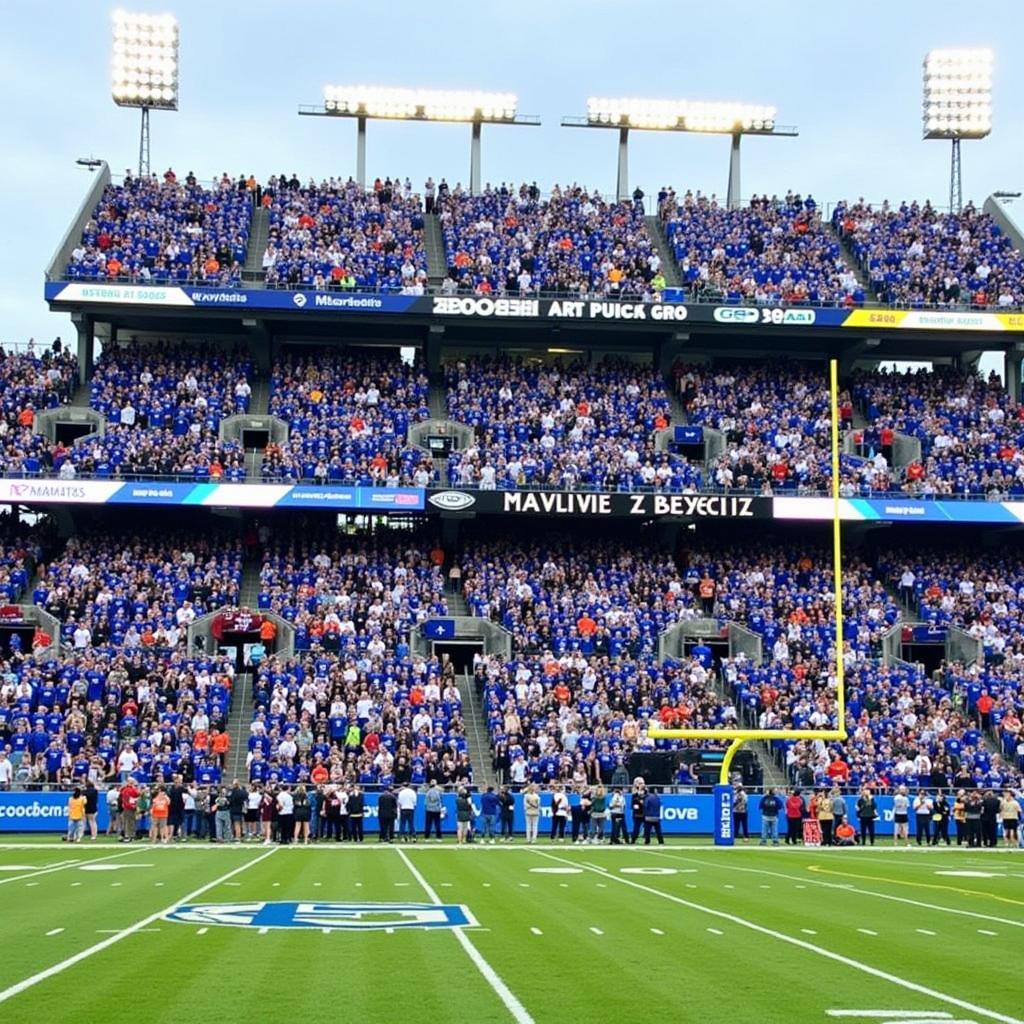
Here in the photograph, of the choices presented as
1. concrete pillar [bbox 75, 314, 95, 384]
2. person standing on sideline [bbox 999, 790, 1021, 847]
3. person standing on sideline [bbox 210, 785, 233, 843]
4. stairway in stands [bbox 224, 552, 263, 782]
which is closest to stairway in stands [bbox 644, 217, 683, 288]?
stairway in stands [bbox 224, 552, 263, 782]

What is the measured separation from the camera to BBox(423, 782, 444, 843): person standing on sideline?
1247 inches

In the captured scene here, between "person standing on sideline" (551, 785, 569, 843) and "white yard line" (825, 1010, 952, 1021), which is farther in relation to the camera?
"person standing on sideline" (551, 785, 569, 843)

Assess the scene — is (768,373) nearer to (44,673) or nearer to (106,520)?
(106,520)

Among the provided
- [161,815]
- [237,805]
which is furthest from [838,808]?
[161,815]

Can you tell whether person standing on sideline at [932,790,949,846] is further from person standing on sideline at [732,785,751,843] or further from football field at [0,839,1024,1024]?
football field at [0,839,1024,1024]

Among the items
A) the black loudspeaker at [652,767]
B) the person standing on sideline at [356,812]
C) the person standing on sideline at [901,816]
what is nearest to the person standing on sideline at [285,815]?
the person standing on sideline at [356,812]

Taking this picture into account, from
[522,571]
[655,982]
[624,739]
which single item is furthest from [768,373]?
[655,982]

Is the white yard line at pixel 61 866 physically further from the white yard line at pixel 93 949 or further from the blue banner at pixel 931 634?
the blue banner at pixel 931 634

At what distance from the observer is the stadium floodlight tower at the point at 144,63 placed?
55.4 meters

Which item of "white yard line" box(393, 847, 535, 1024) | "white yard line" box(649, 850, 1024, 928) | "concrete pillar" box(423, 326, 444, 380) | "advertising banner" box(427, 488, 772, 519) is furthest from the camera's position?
"concrete pillar" box(423, 326, 444, 380)

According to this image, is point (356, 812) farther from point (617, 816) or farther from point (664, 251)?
point (664, 251)

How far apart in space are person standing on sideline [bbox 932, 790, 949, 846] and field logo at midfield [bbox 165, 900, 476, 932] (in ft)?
62.2

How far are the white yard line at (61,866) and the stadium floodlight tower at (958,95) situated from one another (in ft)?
143

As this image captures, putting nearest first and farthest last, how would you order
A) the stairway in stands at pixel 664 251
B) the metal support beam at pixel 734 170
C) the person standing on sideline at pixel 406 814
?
the person standing on sideline at pixel 406 814
the stairway in stands at pixel 664 251
the metal support beam at pixel 734 170
